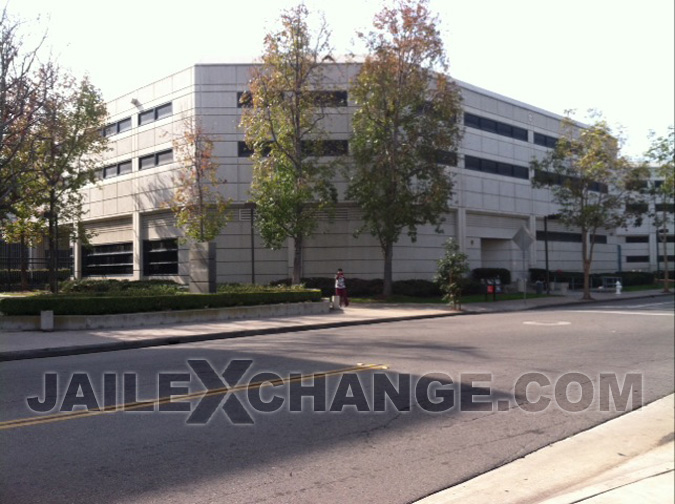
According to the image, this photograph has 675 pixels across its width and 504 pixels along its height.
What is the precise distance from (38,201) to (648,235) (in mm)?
59049

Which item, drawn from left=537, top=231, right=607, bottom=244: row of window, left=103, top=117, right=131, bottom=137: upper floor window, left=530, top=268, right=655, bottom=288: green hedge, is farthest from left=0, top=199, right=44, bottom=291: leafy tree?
left=537, top=231, right=607, bottom=244: row of window

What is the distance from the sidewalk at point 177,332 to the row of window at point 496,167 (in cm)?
1522

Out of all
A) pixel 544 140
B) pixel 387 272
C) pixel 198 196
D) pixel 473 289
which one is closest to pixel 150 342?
pixel 198 196


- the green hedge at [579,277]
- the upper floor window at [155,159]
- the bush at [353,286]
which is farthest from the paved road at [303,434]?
the green hedge at [579,277]

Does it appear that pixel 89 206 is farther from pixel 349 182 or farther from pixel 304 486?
pixel 304 486

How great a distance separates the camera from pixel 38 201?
26.7 meters

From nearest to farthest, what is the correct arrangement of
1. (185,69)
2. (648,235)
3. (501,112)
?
(185,69)
(501,112)
(648,235)

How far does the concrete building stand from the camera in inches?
1260

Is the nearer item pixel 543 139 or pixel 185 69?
pixel 185 69

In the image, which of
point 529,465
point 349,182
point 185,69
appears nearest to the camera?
point 529,465

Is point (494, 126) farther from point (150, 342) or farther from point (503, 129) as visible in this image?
point (150, 342)

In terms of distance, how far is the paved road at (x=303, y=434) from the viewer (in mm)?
4816

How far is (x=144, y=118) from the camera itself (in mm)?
36219

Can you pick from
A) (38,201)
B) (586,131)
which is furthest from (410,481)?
(586,131)
